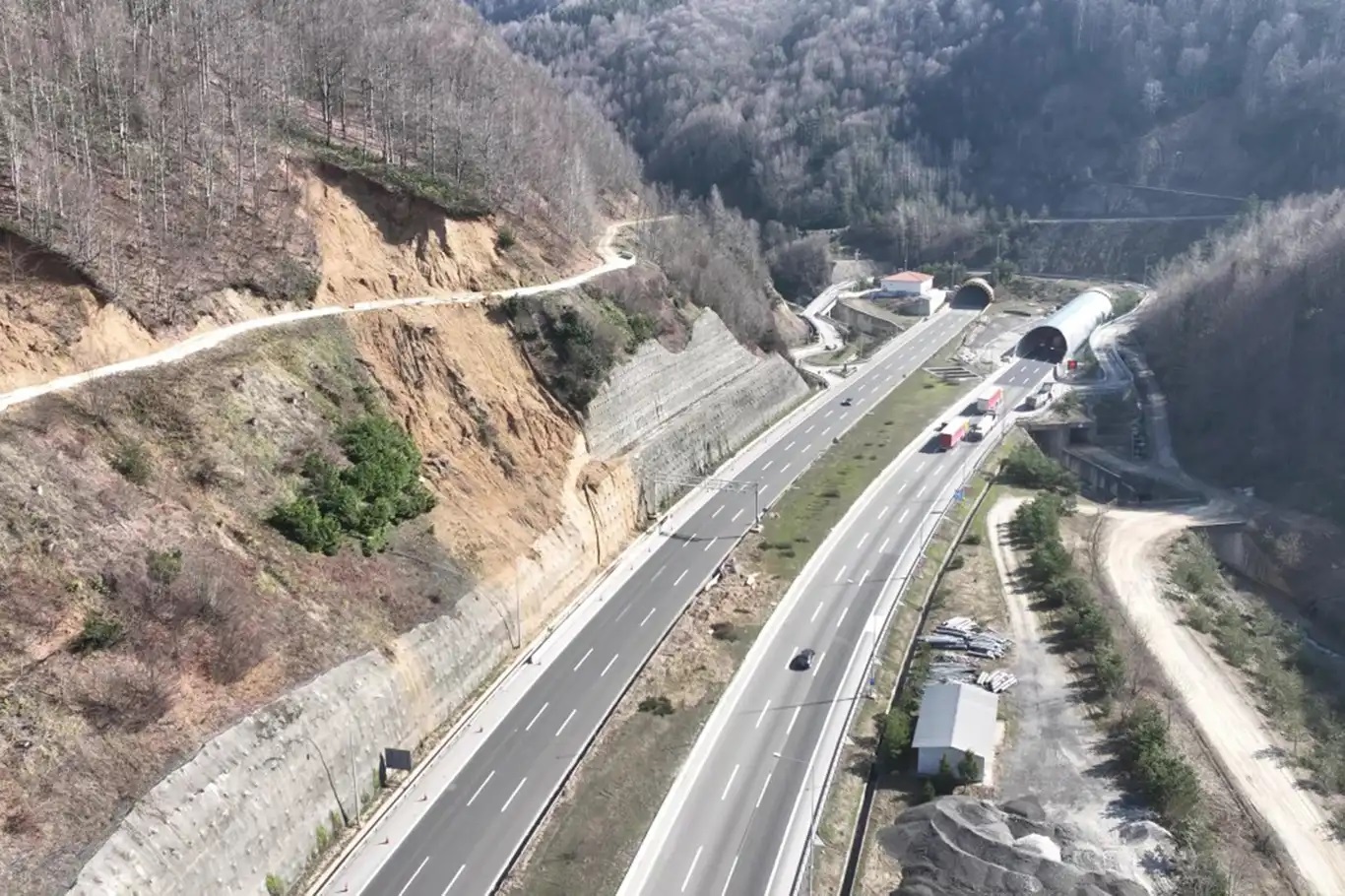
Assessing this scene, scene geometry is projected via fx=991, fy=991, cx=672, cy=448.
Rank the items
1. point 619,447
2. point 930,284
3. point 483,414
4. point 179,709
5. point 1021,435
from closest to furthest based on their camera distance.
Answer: point 179,709 → point 483,414 → point 619,447 → point 1021,435 → point 930,284

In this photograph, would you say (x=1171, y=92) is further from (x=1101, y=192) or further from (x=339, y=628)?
(x=339, y=628)

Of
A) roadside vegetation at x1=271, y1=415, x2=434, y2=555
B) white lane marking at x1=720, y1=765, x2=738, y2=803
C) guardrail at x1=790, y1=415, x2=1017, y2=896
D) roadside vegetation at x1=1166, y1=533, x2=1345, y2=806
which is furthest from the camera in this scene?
roadside vegetation at x1=1166, y1=533, x2=1345, y2=806

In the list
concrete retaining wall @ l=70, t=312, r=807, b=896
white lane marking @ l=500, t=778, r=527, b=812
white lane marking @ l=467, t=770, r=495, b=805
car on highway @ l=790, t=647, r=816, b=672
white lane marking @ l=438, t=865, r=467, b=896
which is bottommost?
white lane marking @ l=438, t=865, r=467, b=896

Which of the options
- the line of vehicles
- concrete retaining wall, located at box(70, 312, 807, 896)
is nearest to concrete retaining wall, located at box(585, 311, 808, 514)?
concrete retaining wall, located at box(70, 312, 807, 896)

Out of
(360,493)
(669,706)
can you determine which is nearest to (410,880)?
(669,706)

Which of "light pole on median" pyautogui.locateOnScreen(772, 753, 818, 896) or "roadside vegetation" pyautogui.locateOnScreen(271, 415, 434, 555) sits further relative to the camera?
"roadside vegetation" pyautogui.locateOnScreen(271, 415, 434, 555)

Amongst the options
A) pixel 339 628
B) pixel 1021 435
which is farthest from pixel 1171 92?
pixel 339 628

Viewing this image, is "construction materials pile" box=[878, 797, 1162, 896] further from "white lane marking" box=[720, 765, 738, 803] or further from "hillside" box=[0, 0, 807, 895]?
"hillside" box=[0, 0, 807, 895]
